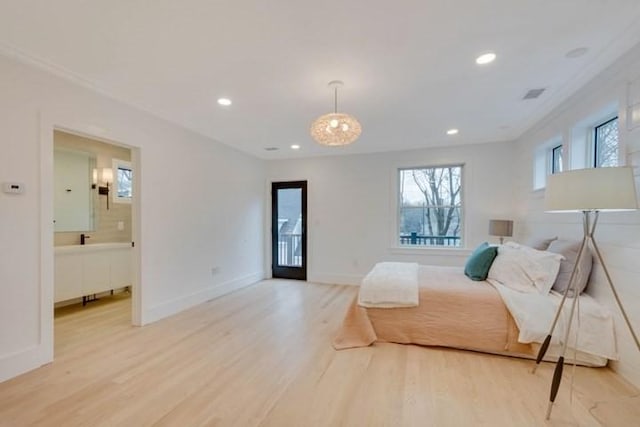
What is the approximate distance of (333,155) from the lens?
5641 millimetres

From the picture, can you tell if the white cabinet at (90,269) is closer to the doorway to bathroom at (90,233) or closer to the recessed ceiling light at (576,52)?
the doorway to bathroom at (90,233)

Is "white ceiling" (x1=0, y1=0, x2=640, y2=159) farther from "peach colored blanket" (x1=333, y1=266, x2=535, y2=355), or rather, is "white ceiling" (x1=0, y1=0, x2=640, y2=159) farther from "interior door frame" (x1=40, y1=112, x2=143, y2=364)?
"peach colored blanket" (x1=333, y1=266, x2=535, y2=355)

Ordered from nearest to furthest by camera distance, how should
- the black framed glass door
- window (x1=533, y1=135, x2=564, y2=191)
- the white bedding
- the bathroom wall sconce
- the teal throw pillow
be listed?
the white bedding
the teal throw pillow
window (x1=533, y1=135, x2=564, y2=191)
the bathroom wall sconce
the black framed glass door

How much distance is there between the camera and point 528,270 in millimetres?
2787

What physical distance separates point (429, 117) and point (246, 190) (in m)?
3.35

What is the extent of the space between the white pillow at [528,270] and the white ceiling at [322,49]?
1.64 meters

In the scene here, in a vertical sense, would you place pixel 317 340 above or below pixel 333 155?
below

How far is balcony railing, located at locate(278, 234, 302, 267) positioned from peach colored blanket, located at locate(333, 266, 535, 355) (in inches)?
116

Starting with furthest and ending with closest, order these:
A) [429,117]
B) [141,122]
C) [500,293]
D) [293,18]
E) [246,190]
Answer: [246,190], [429,117], [141,122], [500,293], [293,18]

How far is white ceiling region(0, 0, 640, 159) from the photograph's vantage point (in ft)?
5.85

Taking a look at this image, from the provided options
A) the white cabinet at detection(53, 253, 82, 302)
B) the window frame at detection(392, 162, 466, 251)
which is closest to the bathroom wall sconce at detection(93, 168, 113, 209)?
the white cabinet at detection(53, 253, 82, 302)

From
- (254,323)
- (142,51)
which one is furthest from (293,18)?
(254,323)

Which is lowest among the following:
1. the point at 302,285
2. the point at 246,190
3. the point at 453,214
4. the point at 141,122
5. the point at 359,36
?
the point at 302,285

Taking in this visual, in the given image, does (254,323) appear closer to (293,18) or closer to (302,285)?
(302,285)
